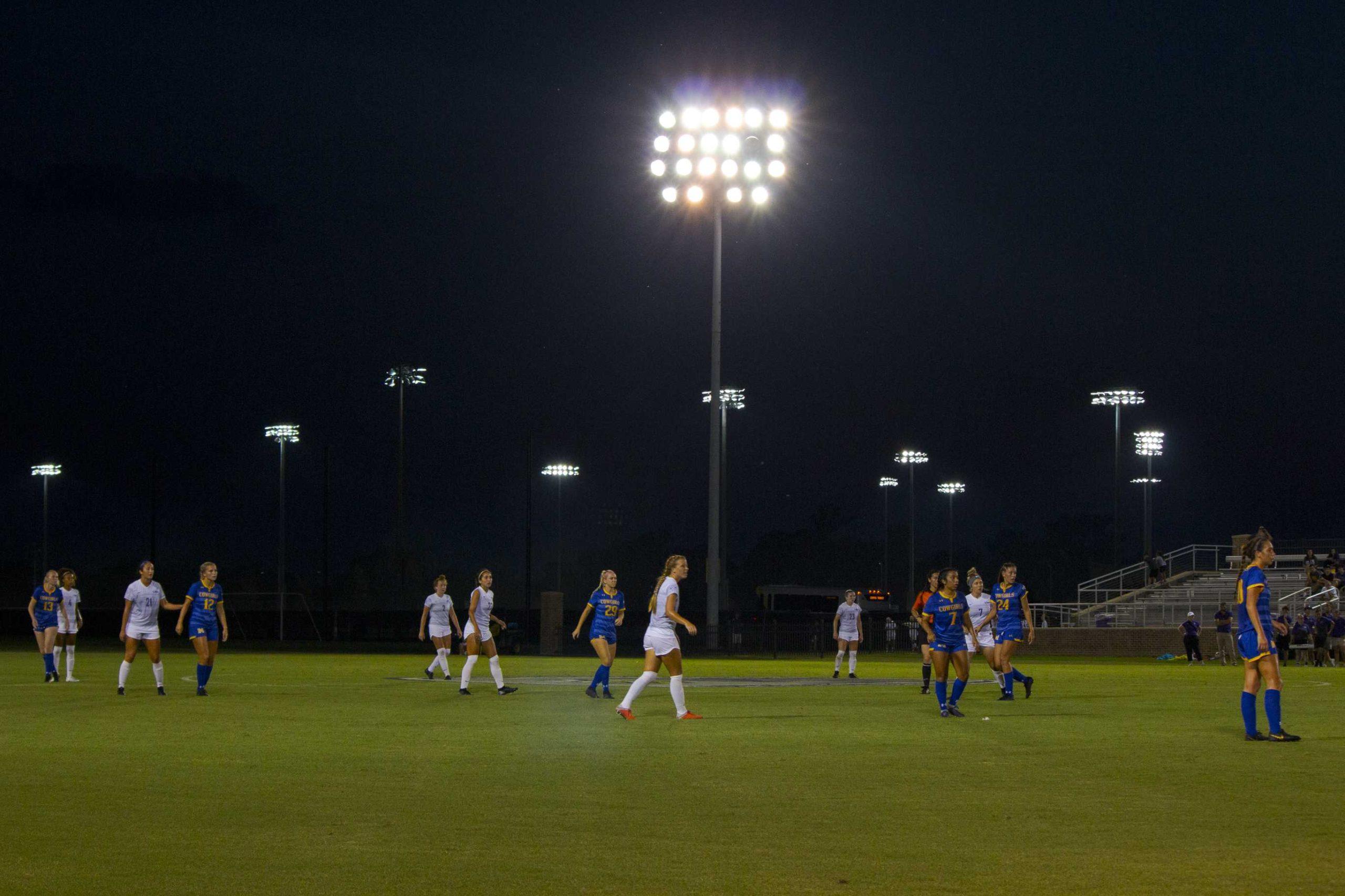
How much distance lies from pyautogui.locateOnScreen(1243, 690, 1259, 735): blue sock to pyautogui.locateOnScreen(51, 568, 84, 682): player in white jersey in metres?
18.5

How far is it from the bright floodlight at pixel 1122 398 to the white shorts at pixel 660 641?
186ft

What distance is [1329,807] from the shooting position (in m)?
→ 9.28

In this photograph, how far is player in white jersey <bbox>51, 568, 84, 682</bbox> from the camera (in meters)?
23.9

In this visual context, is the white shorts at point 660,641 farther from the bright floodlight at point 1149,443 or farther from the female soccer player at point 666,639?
the bright floodlight at point 1149,443

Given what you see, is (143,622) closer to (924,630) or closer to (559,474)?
(924,630)

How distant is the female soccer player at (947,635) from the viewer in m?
16.9

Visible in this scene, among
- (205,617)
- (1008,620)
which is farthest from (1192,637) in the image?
(205,617)

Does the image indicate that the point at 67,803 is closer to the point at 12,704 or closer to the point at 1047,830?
the point at 1047,830

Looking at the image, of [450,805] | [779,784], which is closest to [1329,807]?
[779,784]

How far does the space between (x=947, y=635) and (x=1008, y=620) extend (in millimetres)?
3414

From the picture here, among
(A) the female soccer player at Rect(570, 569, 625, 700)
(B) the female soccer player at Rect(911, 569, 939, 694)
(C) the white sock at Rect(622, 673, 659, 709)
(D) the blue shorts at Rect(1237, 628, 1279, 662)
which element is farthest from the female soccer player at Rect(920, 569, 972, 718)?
(A) the female soccer player at Rect(570, 569, 625, 700)

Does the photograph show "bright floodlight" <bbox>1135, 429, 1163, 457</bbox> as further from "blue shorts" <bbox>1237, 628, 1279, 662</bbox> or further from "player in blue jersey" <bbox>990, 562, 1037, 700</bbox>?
"blue shorts" <bbox>1237, 628, 1279, 662</bbox>

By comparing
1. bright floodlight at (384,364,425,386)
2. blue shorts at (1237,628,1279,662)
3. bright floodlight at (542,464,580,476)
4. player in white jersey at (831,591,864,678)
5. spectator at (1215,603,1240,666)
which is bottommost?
spectator at (1215,603,1240,666)

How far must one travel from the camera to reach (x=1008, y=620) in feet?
65.6
